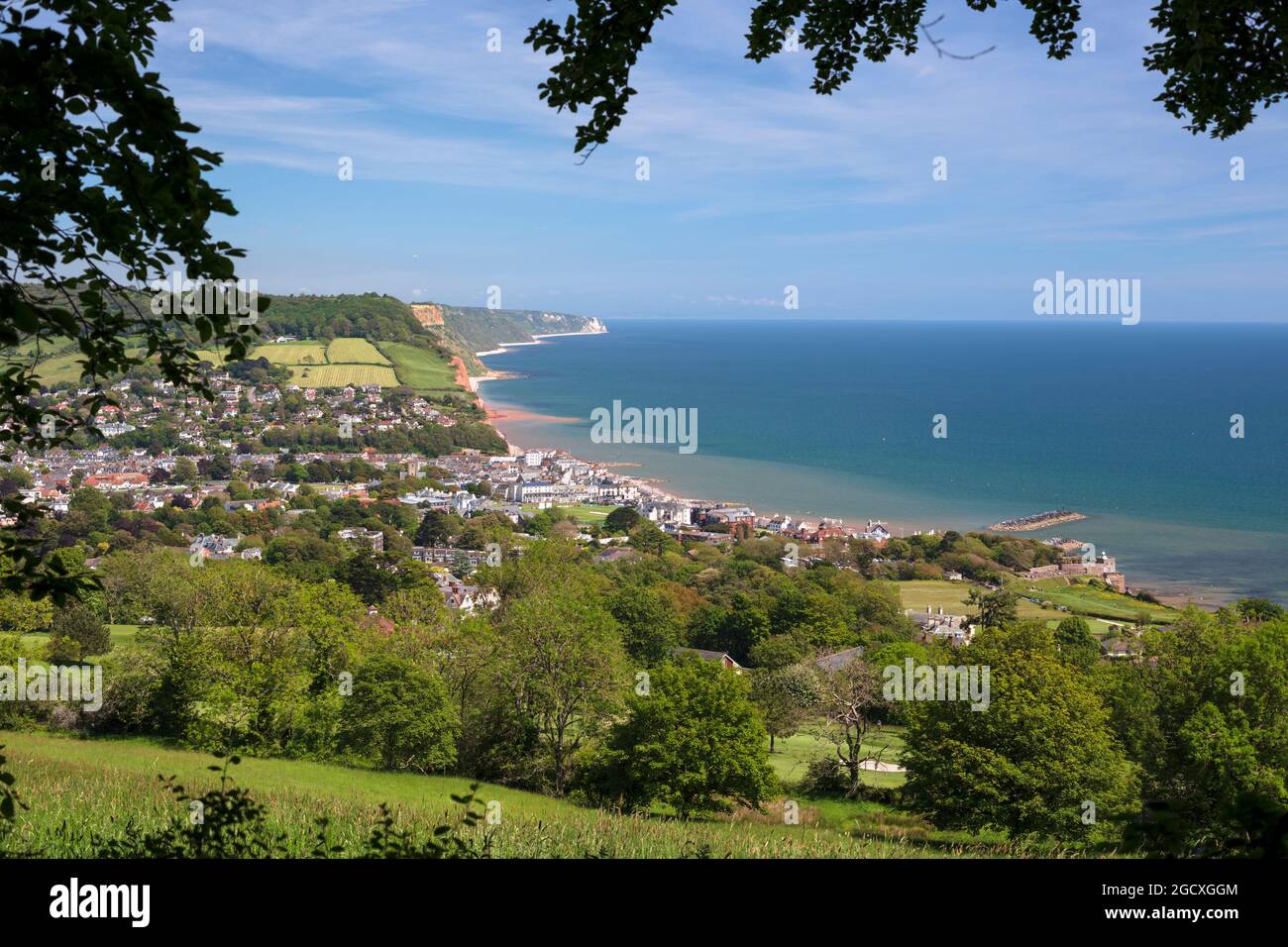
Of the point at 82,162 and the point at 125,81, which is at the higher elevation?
the point at 125,81

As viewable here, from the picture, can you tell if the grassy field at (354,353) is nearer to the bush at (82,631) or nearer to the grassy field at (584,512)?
the grassy field at (584,512)

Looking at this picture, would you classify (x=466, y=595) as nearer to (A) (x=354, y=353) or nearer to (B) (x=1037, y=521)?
(B) (x=1037, y=521)

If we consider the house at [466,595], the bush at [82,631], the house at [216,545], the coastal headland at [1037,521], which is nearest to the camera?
the bush at [82,631]

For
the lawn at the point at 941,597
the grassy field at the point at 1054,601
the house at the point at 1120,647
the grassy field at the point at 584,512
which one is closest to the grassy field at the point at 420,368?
the grassy field at the point at 584,512

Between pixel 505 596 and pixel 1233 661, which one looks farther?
pixel 505 596

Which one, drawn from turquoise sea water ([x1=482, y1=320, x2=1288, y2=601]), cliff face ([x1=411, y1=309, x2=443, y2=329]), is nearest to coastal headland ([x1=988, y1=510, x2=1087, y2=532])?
turquoise sea water ([x1=482, y1=320, x2=1288, y2=601])

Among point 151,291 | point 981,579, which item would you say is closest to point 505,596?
point 981,579
